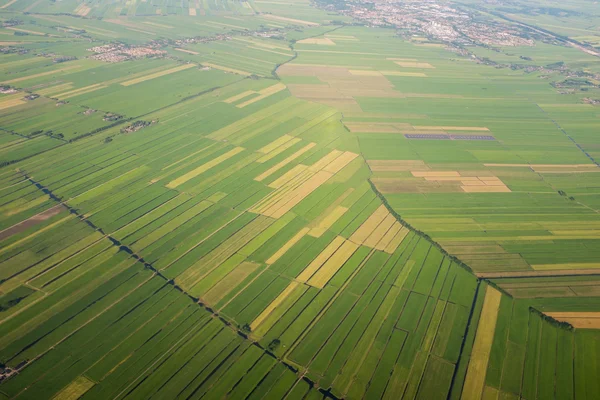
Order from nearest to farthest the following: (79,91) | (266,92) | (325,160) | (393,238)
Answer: (393,238) < (325,160) < (79,91) < (266,92)

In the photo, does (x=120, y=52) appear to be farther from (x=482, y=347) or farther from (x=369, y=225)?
(x=482, y=347)

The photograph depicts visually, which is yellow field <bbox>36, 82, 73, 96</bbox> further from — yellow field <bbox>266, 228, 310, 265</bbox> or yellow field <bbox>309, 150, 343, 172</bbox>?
yellow field <bbox>266, 228, 310, 265</bbox>

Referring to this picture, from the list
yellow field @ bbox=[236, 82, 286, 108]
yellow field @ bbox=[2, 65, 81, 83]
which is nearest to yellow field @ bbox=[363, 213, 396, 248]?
yellow field @ bbox=[236, 82, 286, 108]

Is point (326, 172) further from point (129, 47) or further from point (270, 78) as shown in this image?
point (129, 47)

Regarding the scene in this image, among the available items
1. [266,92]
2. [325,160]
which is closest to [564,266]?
[325,160]

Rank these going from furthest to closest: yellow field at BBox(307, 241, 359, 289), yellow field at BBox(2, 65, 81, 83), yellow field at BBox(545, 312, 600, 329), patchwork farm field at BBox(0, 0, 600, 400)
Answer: yellow field at BBox(2, 65, 81, 83) → yellow field at BBox(307, 241, 359, 289) → yellow field at BBox(545, 312, 600, 329) → patchwork farm field at BBox(0, 0, 600, 400)

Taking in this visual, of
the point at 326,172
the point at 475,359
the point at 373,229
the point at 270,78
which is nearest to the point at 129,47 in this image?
the point at 270,78

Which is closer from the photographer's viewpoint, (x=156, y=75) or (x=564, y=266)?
(x=564, y=266)
